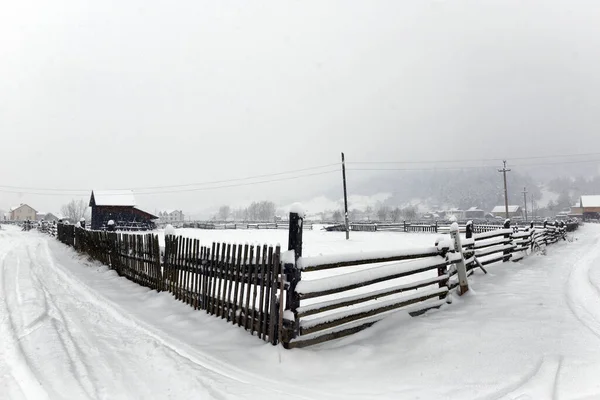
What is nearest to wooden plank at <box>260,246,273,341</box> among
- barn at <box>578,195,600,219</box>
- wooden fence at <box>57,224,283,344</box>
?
wooden fence at <box>57,224,283,344</box>

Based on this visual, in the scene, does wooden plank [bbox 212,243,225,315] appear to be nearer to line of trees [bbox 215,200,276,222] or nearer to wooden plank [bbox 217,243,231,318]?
wooden plank [bbox 217,243,231,318]

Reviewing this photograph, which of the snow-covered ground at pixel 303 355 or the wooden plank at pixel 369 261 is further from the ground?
the wooden plank at pixel 369 261

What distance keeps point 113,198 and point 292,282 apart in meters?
57.8

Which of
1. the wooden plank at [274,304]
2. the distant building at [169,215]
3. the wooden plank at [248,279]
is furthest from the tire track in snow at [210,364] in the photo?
the distant building at [169,215]

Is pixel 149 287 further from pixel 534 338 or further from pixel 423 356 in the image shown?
pixel 534 338

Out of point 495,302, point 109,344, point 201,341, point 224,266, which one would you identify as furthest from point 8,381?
point 495,302

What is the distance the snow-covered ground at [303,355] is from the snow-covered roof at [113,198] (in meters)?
52.6

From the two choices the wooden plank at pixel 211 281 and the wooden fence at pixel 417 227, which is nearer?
the wooden plank at pixel 211 281

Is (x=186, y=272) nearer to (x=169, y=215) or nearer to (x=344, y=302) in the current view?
(x=344, y=302)

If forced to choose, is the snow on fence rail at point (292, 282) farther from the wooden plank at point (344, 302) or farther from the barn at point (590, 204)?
the barn at point (590, 204)

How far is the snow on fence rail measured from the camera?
188 inches

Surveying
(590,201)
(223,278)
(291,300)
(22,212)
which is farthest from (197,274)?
(22,212)

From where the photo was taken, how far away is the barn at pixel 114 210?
177 ft

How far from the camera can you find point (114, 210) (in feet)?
180
